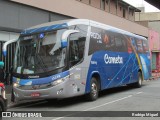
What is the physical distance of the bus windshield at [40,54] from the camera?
1253 centimetres

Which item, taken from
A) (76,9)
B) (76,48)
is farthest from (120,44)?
(76,9)

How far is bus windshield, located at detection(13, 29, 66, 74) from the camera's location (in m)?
12.5

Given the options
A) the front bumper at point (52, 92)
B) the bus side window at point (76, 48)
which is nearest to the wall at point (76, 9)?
the bus side window at point (76, 48)

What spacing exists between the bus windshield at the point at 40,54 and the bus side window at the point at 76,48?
1.40 ft

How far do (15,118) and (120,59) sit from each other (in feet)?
28.9

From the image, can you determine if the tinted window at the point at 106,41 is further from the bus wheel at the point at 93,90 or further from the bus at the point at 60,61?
the bus wheel at the point at 93,90

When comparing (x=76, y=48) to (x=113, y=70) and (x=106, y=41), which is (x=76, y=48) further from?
(x=113, y=70)

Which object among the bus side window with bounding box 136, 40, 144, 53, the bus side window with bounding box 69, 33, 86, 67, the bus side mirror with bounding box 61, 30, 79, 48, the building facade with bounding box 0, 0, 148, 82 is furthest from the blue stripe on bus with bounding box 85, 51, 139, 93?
the building facade with bounding box 0, 0, 148, 82

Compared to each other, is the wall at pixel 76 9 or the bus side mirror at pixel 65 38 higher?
the wall at pixel 76 9

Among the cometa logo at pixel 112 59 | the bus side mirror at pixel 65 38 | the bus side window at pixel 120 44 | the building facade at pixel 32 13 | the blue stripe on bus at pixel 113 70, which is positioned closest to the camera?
the bus side mirror at pixel 65 38

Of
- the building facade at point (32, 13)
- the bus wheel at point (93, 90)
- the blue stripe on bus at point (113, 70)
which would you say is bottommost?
the bus wheel at point (93, 90)

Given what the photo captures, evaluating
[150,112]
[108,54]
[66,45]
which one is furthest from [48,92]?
[108,54]

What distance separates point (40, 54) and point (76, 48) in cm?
144

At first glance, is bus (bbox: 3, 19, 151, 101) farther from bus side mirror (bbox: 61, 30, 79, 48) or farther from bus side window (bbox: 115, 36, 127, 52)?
bus side window (bbox: 115, 36, 127, 52)
